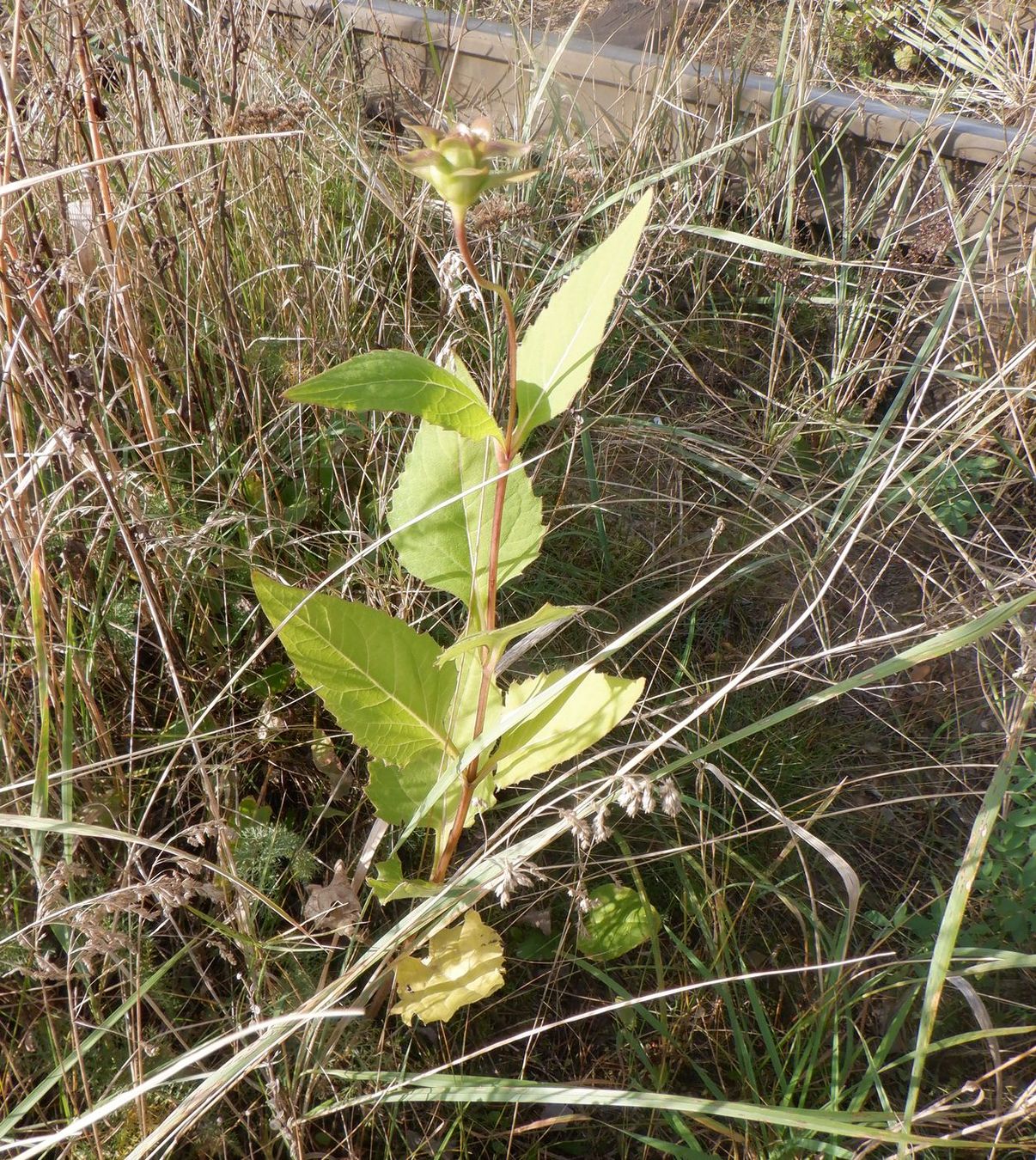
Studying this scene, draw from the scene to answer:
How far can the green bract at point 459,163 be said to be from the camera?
586mm

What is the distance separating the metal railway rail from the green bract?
1.15m

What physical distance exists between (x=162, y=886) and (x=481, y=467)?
477mm

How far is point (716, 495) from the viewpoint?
1490 millimetres

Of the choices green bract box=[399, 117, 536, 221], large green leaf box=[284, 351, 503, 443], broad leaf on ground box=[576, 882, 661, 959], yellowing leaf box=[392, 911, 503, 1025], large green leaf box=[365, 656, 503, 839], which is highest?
green bract box=[399, 117, 536, 221]

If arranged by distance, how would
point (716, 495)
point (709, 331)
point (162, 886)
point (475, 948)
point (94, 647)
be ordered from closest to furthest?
point (162, 886), point (475, 948), point (94, 647), point (716, 495), point (709, 331)

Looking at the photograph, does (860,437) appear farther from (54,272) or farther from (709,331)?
(54,272)

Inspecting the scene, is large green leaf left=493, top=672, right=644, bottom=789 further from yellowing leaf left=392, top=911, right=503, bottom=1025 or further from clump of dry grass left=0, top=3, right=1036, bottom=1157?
yellowing leaf left=392, top=911, right=503, bottom=1025

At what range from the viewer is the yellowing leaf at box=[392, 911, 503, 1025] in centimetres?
90

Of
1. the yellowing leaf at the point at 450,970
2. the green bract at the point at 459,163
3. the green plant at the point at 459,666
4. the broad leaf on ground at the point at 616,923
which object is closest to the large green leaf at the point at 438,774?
the green plant at the point at 459,666

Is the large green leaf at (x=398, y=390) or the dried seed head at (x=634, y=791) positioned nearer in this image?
the large green leaf at (x=398, y=390)

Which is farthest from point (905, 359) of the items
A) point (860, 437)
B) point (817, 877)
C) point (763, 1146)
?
point (763, 1146)

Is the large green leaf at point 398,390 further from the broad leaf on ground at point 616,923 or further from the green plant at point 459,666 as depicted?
the broad leaf on ground at point 616,923

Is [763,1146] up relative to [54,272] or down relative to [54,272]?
down

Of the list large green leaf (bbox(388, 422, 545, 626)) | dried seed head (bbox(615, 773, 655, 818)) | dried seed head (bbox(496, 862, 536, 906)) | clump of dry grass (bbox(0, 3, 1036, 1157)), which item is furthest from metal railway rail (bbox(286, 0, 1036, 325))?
dried seed head (bbox(496, 862, 536, 906))
